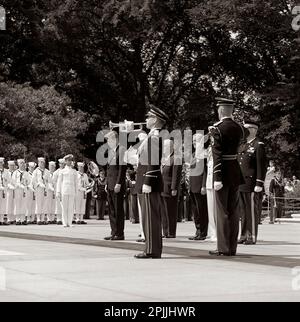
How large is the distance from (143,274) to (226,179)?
2583mm

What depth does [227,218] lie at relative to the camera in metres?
11.4

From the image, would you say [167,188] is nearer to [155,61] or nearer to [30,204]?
[30,204]

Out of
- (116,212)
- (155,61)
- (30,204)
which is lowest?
(116,212)

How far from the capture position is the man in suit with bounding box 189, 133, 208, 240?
50.7ft

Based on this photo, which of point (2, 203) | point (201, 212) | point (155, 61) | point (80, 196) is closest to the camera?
point (201, 212)

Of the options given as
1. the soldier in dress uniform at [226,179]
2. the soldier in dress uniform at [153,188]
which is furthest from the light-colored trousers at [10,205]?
the soldier in dress uniform at [226,179]

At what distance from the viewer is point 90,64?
135ft

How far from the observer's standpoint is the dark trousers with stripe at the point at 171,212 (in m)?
16.6

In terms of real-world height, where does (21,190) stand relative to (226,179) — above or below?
above

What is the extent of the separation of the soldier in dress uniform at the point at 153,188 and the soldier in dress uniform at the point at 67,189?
1149cm

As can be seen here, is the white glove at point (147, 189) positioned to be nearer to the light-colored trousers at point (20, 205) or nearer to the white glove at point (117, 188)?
the white glove at point (117, 188)

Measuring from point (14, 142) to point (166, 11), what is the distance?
8922 millimetres

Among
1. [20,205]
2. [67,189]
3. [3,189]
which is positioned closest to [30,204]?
[20,205]
